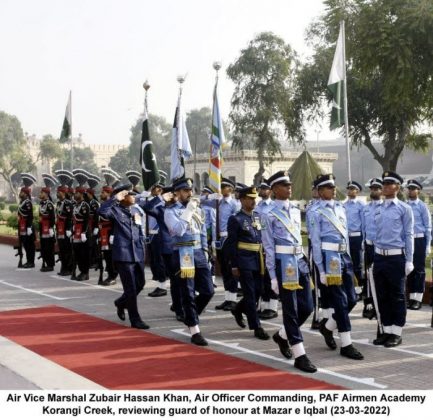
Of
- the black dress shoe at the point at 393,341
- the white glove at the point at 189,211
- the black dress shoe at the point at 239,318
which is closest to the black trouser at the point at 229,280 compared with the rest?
the black dress shoe at the point at 239,318

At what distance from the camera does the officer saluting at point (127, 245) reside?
9.20 metres

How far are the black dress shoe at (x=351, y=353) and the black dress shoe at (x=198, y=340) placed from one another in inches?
64.1

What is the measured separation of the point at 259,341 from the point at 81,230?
691 centimetres

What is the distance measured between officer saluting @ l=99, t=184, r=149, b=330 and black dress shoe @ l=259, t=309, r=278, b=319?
Answer: 69.2 inches

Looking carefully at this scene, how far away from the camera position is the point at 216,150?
14.1 metres

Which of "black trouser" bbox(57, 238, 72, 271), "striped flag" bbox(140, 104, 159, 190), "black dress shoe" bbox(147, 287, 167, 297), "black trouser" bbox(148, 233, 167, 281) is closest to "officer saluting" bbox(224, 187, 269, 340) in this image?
"black dress shoe" bbox(147, 287, 167, 297)

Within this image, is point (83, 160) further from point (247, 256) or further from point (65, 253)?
point (247, 256)

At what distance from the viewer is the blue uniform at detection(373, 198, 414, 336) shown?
26.2ft

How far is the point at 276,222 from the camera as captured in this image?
720 centimetres

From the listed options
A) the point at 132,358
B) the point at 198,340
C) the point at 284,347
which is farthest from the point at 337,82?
the point at 132,358

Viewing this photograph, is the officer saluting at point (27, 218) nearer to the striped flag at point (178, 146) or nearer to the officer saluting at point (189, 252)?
the striped flag at point (178, 146)
